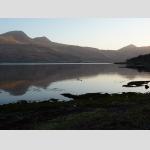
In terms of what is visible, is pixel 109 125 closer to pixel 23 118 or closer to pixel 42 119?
pixel 42 119

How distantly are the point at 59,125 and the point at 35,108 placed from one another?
38.3 feet

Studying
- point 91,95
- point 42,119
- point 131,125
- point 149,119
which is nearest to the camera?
point 131,125

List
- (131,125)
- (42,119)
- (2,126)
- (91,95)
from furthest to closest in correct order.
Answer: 1. (91,95)
2. (42,119)
3. (2,126)
4. (131,125)

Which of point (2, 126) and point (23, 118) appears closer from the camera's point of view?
point (2, 126)

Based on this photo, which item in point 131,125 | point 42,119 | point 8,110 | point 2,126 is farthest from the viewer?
point 8,110

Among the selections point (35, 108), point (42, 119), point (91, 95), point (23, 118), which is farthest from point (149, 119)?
point (91, 95)

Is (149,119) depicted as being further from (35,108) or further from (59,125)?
(35,108)

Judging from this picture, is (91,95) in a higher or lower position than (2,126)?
higher

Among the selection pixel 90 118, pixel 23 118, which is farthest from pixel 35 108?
pixel 90 118

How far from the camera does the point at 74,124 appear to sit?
20.9 m

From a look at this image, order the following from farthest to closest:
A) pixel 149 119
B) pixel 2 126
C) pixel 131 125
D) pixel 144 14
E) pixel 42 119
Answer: pixel 144 14 → pixel 42 119 → pixel 2 126 → pixel 149 119 → pixel 131 125

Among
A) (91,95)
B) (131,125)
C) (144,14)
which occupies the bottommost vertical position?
(131,125)

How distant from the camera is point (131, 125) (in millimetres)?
20016

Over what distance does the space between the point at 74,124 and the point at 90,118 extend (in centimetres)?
203
